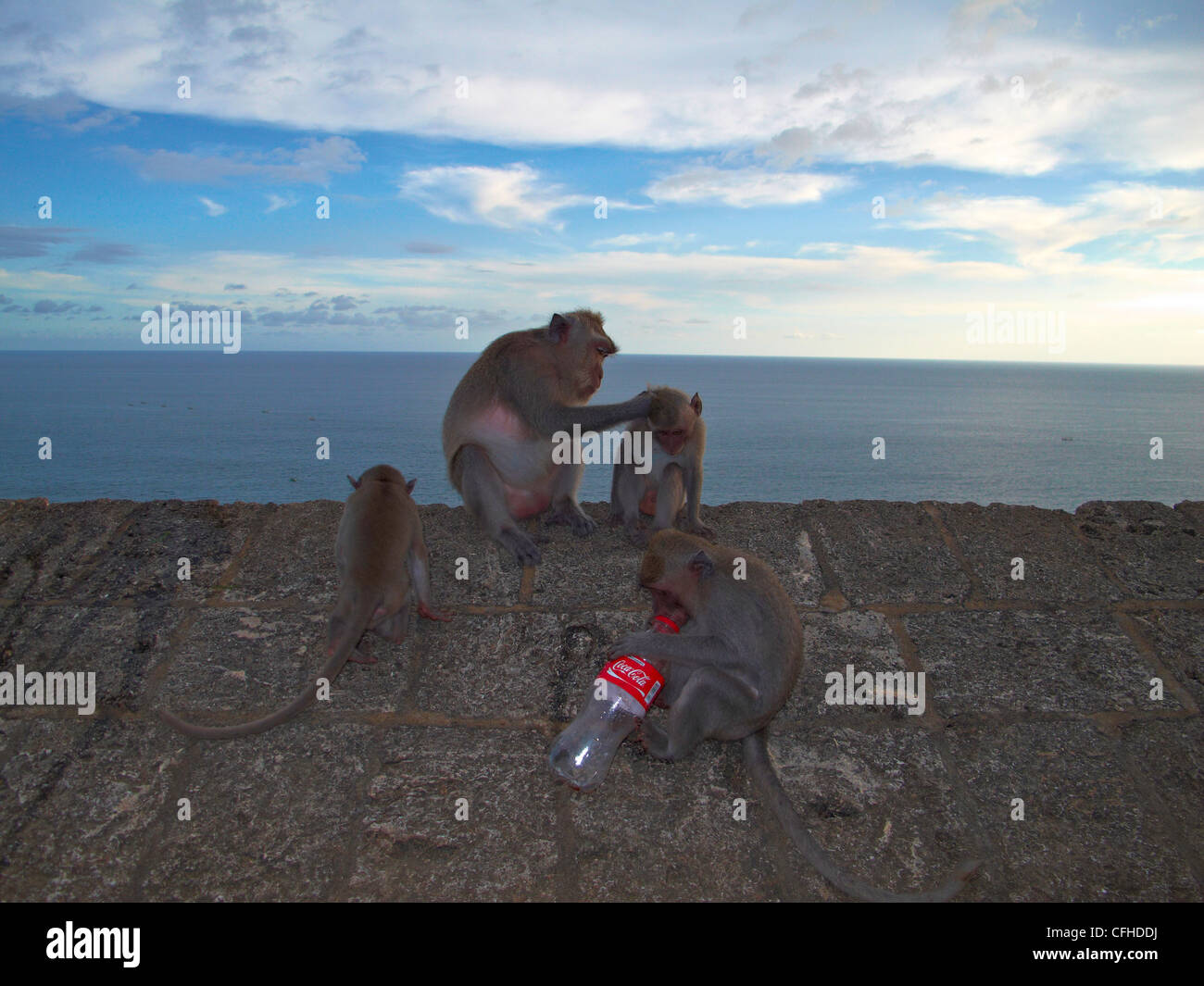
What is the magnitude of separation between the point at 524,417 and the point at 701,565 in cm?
229

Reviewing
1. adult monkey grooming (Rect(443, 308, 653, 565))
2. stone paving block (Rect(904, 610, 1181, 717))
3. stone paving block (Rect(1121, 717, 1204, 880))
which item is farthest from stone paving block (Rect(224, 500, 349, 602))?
stone paving block (Rect(1121, 717, 1204, 880))

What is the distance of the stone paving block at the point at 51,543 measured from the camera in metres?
5.20

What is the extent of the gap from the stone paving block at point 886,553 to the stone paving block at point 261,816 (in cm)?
328

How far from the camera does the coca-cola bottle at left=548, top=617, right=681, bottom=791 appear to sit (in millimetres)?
3943

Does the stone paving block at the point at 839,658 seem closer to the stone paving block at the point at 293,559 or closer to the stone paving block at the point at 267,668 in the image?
the stone paving block at the point at 267,668

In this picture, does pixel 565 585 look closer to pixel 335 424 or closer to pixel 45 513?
pixel 45 513

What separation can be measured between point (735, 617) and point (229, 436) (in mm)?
91645

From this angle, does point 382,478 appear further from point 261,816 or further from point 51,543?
point 51,543

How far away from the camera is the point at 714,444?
8275 centimetres

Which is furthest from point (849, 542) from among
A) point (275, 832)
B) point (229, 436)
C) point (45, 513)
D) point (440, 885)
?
point (229, 436)

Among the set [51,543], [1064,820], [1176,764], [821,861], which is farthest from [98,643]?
[1176,764]

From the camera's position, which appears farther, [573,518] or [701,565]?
[573,518]

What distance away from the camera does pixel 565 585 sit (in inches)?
209

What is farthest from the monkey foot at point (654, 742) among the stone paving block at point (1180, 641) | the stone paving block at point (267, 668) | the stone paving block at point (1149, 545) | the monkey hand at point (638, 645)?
the stone paving block at point (1149, 545)
